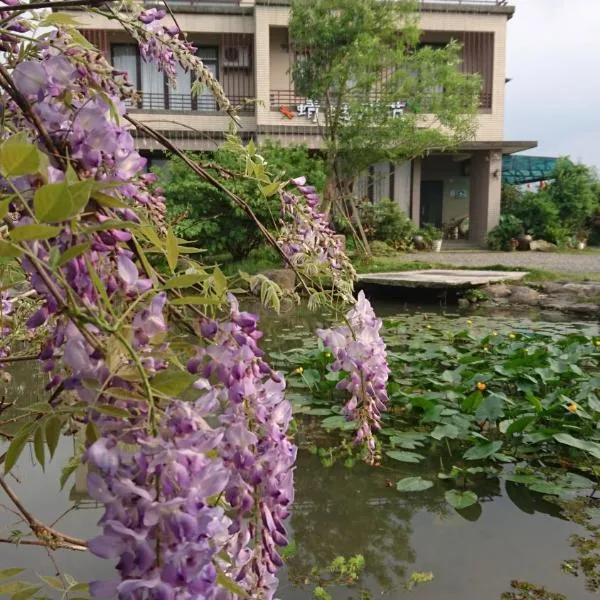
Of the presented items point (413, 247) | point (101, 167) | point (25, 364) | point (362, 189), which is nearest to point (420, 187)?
point (362, 189)

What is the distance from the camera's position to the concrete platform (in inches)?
337

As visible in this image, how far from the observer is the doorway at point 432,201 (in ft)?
61.9

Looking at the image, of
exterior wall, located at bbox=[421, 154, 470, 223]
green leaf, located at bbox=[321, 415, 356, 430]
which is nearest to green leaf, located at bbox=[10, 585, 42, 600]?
green leaf, located at bbox=[321, 415, 356, 430]

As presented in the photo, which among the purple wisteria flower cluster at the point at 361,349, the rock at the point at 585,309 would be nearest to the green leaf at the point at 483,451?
the purple wisteria flower cluster at the point at 361,349

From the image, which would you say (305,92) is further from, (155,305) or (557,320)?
(155,305)

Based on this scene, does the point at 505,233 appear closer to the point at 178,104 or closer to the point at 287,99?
the point at 287,99

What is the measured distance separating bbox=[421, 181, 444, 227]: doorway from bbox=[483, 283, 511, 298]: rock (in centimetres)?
1030

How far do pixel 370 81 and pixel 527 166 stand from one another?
30.6ft

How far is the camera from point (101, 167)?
0.59 metres

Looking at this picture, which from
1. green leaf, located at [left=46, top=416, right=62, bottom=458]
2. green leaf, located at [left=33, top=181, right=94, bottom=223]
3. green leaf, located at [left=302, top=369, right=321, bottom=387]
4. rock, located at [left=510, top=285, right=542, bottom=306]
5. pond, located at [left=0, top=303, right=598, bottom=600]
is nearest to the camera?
green leaf, located at [left=33, top=181, right=94, bottom=223]

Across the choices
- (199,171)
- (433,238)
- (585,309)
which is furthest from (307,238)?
(433,238)

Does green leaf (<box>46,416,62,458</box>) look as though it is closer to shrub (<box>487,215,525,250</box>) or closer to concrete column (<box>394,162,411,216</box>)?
shrub (<box>487,215,525,250</box>)

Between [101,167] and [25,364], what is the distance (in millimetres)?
4770

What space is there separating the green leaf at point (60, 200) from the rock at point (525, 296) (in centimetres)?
842
